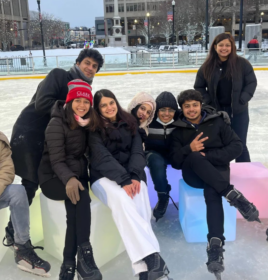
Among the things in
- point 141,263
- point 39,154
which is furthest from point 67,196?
point 141,263

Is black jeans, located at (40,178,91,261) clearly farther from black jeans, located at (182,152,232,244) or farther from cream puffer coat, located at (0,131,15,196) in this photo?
black jeans, located at (182,152,232,244)

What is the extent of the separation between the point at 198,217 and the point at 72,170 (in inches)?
39.0

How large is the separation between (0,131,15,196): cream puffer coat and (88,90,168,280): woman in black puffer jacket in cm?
53

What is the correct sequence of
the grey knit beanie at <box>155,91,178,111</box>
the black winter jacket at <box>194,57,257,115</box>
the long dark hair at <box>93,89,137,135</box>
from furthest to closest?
the black winter jacket at <box>194,57,257,115</box> < the grey knit beanie at <box>155,91,178,111</box> < the long dark hair at <box>93,89,137,135</box>

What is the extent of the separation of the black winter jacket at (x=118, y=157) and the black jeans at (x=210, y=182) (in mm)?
363

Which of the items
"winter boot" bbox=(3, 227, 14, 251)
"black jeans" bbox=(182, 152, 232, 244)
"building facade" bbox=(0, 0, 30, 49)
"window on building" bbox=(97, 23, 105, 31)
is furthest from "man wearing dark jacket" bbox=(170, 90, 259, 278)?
"window on building" bbox=(97, 23, 105, 31)

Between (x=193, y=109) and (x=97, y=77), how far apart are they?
460 inches

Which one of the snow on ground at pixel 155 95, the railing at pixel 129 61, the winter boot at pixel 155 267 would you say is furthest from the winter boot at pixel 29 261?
the railing at pixel 129 61

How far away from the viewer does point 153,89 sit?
9.44m

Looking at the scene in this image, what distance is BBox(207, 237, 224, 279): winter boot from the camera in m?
1.88

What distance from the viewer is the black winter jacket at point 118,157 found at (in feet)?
6.91

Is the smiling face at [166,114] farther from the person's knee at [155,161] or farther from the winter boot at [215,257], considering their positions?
the winter boot at [215,257]

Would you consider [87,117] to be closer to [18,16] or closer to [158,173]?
[158,173]

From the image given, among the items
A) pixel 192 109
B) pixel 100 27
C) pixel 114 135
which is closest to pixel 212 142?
pixel 192 109
